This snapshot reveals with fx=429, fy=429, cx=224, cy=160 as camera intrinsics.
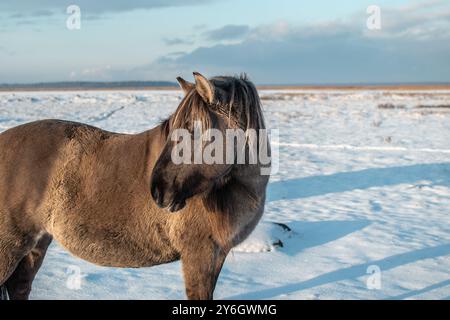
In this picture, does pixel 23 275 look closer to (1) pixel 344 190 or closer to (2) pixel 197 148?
(2) pixel 197 148

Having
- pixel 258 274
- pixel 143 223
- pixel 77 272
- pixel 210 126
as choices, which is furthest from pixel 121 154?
pixel 258 274

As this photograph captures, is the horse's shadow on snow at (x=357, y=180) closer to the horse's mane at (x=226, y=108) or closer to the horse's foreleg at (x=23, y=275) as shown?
the horse's foreleg at (x=23, y=275)

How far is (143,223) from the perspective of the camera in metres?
2.60

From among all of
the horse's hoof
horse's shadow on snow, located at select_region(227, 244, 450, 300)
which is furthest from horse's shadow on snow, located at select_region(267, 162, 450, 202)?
the horse's hoof

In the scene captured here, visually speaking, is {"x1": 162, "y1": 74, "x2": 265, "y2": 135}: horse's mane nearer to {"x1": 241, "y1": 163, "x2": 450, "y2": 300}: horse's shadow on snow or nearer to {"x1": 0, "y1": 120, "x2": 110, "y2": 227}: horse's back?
{"x1": 0, "y1": 120, "x2": 110, "y2": 227}: horse's back

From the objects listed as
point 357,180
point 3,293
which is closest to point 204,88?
point 3,293

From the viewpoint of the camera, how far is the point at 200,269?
8.22 feet

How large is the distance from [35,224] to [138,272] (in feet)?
6.49

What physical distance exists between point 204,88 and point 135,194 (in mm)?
798

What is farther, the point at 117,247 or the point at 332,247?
the point at 332,247

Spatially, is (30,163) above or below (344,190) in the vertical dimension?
above

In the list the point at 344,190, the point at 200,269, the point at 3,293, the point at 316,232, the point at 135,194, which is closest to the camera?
the point at 200,269
